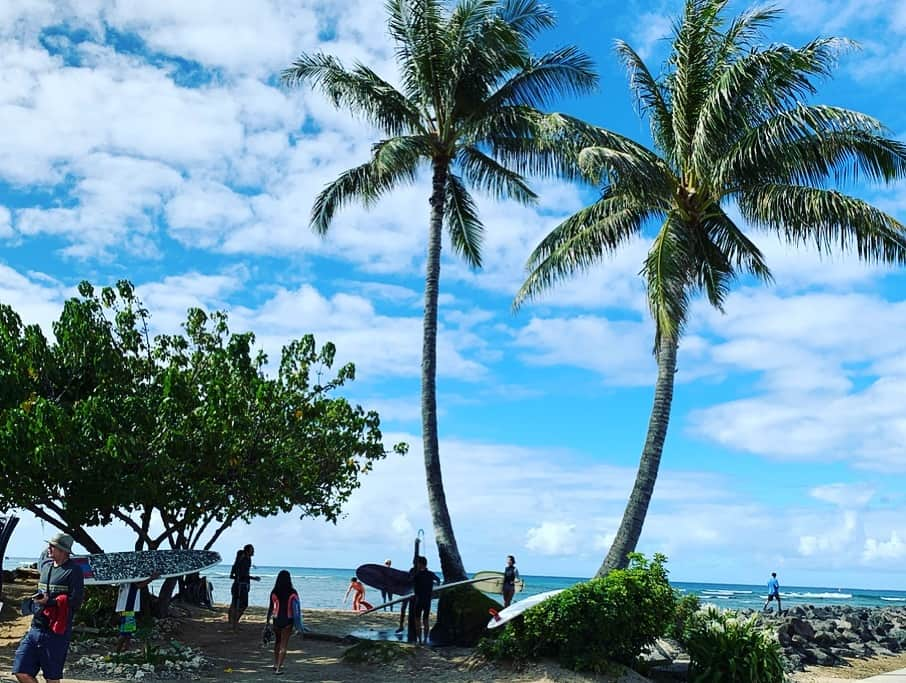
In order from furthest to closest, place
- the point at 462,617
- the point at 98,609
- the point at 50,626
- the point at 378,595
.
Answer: the point at 378,595 → the point at 98,609 → the point at 462,617 → the point at 50,626

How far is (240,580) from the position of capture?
17062 millimetres

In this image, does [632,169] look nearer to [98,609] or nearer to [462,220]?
[462,220]

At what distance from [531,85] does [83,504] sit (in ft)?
40.3

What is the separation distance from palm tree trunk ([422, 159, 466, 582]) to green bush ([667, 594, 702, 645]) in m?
4.68

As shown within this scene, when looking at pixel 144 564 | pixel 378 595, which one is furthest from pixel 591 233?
pixel 378 595

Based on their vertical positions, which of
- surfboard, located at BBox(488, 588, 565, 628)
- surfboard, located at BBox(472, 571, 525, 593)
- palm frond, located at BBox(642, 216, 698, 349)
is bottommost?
surfboard, located at BBox(488, 588, 565, 628)

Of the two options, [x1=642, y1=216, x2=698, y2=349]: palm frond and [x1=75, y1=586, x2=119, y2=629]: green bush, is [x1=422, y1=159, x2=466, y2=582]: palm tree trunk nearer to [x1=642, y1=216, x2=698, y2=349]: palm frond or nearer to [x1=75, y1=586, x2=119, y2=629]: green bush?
[x1=642, y1=216, x2=698, y2=349]: palm frond

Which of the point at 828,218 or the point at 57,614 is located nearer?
the point at 57,614

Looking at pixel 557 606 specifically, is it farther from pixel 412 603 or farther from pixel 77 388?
pixel 77 388

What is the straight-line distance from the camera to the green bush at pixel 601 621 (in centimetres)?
1273

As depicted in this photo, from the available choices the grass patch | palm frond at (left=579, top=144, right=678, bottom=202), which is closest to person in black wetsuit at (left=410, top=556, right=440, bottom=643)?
the grass patch

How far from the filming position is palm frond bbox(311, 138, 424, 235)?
19.0 metres

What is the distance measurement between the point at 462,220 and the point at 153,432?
9.42 meters

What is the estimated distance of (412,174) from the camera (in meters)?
20.2
